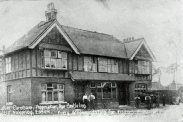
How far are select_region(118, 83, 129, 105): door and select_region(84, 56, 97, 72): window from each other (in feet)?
5.76

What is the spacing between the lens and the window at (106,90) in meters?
12.3

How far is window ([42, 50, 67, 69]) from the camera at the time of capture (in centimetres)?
1030

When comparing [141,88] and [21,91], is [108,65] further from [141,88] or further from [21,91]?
[21,91]

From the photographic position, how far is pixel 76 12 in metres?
6.99

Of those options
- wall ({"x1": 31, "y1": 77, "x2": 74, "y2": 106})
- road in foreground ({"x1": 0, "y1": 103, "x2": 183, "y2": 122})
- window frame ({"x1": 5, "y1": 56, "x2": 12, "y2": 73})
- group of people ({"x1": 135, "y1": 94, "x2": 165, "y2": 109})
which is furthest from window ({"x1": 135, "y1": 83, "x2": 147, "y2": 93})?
window frame ({"x1": 5, "y1": 56, "x2": 12, "y2": 73})

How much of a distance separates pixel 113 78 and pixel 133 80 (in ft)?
3.04

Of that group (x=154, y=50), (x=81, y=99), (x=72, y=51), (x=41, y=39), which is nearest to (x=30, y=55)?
(x=41, y=39)

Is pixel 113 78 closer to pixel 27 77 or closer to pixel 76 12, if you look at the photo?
pixel 27 77

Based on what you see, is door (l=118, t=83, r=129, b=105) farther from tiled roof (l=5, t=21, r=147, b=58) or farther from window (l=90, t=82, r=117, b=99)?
tiled roof (l=5, t=21, r=147, b=58)

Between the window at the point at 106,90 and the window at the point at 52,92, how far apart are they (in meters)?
1.84

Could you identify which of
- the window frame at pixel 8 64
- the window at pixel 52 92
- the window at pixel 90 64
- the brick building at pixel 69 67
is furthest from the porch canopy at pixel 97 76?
the window frame at pixel 8 64

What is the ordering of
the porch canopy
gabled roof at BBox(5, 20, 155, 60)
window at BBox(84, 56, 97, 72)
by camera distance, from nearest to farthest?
1. gabled roof at BBox(5, 20, 155, 60)
2. the porch canopy
3. window at BBox(84, 56, 97, 72)

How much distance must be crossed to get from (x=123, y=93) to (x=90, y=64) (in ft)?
7.62

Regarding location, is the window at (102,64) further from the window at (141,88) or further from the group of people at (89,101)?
the group of people at (89,101)
